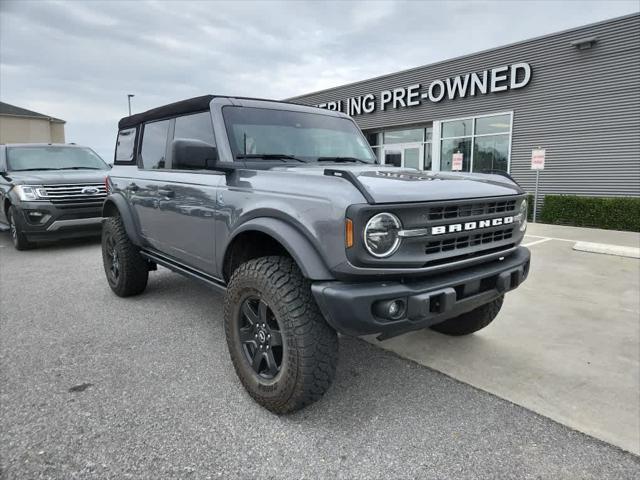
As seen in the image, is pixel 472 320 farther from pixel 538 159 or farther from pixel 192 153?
pixel 538 159

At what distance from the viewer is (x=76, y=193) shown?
23.4 ft

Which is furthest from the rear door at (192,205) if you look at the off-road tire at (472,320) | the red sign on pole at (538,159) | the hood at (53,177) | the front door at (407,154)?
the front door at (407,154)

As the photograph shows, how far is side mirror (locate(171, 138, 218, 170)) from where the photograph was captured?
2.57 m

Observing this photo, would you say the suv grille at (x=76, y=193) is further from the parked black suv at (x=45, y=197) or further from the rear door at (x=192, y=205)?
the rear door at (x=192, y=205)

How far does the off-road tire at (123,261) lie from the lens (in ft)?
13.8

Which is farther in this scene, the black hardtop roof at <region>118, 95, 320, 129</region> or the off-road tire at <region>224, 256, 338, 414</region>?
the black hardtop roof at <region>118, 95, 320, 129</region>

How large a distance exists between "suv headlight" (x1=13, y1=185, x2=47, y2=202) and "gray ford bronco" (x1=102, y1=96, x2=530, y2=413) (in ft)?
14.8

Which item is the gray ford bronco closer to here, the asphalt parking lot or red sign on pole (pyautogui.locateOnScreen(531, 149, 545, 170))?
the asphalt parking lot

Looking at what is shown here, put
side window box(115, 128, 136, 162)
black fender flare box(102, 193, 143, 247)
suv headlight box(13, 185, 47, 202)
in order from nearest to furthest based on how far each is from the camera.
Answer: black fender flare box(102, 193, 143, 247) < side window box(115, 128, 136, 162) < suv headlight box(13, 185, 47, 202)

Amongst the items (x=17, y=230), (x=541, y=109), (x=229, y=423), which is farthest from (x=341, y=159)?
(x=541, y=109)

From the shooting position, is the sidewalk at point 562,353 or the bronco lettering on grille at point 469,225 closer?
the bronco lettering on grille at point 469,225

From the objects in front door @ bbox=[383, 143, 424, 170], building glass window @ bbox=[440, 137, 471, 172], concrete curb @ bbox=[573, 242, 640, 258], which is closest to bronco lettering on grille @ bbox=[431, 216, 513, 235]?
concrete curb @ bbox=[573, 242, 640, 258]

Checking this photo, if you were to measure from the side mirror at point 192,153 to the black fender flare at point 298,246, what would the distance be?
0.57 m

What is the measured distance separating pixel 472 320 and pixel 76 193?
6.62 meters
